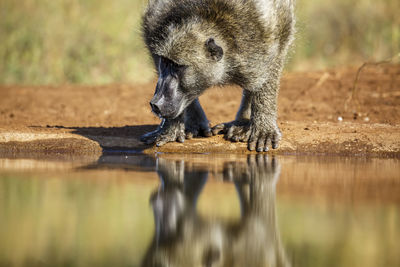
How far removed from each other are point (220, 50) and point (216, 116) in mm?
3148

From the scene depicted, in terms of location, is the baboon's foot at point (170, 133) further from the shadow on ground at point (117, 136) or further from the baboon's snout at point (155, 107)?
the baboon's snout at point (155, 107)

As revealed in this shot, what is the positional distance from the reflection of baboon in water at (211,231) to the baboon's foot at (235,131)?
72.2 inches

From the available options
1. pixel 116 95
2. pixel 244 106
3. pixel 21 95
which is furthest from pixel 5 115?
pixel 244 106

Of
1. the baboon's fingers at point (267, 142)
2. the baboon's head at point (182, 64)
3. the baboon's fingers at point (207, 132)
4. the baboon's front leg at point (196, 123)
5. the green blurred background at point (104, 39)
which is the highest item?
the green blurred background at point (104, 39)

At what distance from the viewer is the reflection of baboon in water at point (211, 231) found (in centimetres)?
271

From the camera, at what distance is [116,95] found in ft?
32.1

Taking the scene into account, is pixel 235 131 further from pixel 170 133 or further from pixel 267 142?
pixel 170 133

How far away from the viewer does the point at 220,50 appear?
5477 mm

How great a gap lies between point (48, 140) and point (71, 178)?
1.96 m

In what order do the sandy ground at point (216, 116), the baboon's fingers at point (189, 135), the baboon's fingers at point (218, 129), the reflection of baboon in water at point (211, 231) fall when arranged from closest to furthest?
the reflection of baboon in water at point (211, 231), the sandy ground at point (216, 116), the baboon's fingers at point (189, 135), the baboon's fingers at point (218, 129)

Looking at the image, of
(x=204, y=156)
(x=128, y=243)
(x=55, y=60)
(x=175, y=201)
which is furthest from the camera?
(x=55, y=60)

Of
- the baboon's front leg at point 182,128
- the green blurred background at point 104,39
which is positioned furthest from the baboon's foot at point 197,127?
the green blurred background at point 104,39

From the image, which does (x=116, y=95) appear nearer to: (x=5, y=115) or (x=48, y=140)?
(x=5, y=115)

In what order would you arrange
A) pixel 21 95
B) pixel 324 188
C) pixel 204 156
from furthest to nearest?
pixel 21 95 → pixel 204 156 → pixel 324 188
